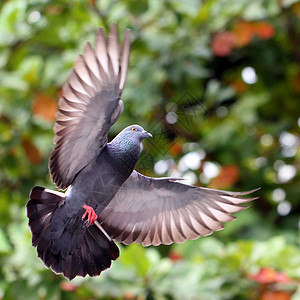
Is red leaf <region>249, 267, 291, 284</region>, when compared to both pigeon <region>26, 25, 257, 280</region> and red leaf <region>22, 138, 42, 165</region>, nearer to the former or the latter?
red leaf <region>22, 138, 42, 165</region>

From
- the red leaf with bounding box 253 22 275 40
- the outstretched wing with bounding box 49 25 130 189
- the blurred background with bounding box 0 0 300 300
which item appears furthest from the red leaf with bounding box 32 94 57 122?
the outstretched wing with bounding box 49 25 130 189

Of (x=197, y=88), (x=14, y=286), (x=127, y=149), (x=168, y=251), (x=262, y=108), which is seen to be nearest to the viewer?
(x=127, y=149)

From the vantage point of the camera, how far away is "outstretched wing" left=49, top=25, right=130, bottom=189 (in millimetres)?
508

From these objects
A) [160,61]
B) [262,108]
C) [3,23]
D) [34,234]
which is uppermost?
[34,234]

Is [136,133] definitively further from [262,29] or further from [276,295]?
[262,29]

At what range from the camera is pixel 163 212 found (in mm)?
683

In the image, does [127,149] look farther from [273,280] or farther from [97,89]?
[273,280]

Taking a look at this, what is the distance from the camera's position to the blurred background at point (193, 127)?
194 centimetres

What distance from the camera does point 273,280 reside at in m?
2.04

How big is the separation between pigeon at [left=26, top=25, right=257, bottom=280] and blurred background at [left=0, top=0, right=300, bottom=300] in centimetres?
90

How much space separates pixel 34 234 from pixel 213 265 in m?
1.71

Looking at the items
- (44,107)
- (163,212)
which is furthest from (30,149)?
(163,212)

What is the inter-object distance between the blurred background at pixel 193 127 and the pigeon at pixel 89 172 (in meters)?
0.90

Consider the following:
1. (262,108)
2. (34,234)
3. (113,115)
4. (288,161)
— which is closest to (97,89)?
(113,115)
